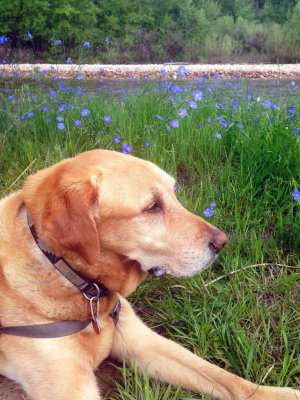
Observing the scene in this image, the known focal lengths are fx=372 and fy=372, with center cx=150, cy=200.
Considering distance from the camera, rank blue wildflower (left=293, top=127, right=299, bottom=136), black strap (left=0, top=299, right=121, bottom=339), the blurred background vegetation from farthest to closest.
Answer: the blurred background vegetation → blue wildflower (left=293, top=127, right=299, bottom=136) → black strap (left=0, top=299, right=121, bottom=339)

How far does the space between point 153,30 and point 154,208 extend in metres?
26.2

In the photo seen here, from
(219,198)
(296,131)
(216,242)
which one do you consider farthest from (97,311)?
(296,131)

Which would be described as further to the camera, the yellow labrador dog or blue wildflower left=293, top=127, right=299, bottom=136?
blue wildflower left=293, top=127, right=299, bottom=136

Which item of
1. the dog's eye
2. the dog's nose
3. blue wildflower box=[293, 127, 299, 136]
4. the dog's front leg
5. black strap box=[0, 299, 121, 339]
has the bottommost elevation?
the dog's front leg

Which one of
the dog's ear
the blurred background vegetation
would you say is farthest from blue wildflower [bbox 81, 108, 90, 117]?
the blurred background vegetation

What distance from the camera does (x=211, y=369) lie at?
1.84m

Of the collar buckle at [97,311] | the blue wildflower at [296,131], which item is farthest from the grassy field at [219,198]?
the collar buckle at [97,311]

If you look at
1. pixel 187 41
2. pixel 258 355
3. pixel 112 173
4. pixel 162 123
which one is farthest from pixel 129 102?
pixel 187 41

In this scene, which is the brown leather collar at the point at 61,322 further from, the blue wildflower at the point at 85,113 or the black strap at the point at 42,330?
the blue wildflower at the point at 85,113

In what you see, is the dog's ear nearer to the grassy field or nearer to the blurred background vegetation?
the grassy field

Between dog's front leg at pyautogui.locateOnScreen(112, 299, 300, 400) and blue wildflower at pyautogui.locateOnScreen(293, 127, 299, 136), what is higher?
blue wildflower at pyautogui.locateOnScreen(293, 127, 299, 136)

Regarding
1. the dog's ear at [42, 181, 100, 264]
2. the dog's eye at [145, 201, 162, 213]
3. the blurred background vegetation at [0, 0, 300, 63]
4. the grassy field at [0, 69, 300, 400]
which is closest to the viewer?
the dog's ear at [42, 181, 100, 264]

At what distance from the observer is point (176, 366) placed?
6.23 ft

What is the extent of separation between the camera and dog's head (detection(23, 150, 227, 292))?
160 cm
